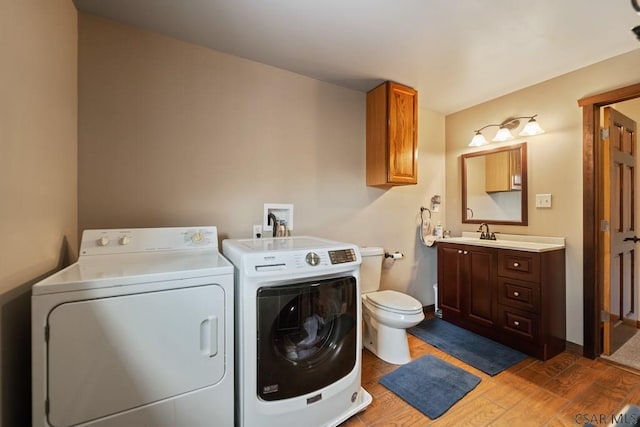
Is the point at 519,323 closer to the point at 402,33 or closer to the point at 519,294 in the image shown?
the point at 519,294

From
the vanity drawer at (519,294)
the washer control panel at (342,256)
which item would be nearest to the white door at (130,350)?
the washer control panel at (342,256)

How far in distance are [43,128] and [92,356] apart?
38.3 inches

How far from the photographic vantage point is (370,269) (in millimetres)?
2301

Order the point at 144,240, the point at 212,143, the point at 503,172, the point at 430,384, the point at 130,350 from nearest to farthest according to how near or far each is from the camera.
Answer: the point at 130,350
the point at 144,240
the point at 430,384
the point at 212,143
the point at 503,172

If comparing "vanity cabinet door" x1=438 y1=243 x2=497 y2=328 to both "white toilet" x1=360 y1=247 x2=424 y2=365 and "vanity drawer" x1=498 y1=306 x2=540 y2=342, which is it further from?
"white toilet" x1=360 y1=247 x2=424 y2=365

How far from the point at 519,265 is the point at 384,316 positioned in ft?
3.91

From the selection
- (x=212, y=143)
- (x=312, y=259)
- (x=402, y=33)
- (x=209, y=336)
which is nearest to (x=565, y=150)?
(x=402, y=33)

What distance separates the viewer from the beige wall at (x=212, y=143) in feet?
5.27

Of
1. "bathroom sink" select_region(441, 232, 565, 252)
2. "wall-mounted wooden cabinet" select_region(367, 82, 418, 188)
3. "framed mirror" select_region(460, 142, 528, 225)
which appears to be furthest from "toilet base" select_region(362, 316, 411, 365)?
"framed mirror" select_region(460, 142, 528, 225)

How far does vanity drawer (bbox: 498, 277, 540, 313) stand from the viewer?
2.07 m

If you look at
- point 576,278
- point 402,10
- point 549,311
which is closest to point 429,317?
point 549,311

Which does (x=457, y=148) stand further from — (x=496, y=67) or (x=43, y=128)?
(x=43, y=128)

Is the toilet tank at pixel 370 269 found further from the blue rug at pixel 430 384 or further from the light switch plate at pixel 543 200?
the light switch plate at pixel 543 200

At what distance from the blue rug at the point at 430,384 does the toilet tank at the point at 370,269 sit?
2.08 ft
